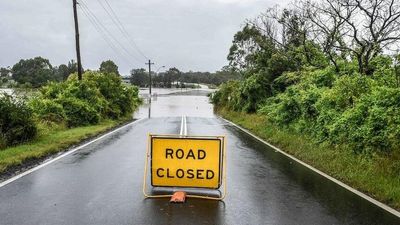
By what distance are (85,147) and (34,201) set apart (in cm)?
802

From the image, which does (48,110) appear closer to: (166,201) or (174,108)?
(166,201)

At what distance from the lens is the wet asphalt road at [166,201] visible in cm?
644

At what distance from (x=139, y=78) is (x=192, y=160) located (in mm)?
158554

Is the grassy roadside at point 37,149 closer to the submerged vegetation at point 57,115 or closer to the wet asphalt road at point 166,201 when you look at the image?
the submerged vegetation at point 57,115

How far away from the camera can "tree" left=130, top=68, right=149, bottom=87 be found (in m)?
165

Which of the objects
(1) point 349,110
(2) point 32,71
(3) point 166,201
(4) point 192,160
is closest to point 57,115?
(1) point 349,110

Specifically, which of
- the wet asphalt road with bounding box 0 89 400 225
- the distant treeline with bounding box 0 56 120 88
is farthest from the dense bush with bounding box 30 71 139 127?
the distant treeline with bounding box 0 56 120 88

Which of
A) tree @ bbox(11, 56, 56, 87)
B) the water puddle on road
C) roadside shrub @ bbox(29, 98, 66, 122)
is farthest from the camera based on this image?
tree @ bbox(11, 56, 56, 87)

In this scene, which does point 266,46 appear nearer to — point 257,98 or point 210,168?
point 257,98

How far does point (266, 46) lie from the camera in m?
33.7

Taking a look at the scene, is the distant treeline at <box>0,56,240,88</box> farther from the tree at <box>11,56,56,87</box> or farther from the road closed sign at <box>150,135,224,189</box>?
the road closed sign at <box>150,135,224,189</box>

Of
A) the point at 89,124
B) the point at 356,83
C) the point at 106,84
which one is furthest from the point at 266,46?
the point at 356,83

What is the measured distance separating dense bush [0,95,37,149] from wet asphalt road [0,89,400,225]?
14.5 feet

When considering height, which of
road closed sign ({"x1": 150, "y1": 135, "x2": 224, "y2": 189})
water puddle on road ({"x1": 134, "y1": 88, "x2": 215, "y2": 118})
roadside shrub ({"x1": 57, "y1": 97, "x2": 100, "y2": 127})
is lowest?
water puddle on road ({"x1": 134, "y1": 88, "x2": 215, "y2": 118})
